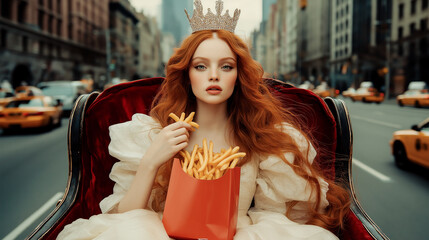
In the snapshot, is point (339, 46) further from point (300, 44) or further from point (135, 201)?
point (135, 201)

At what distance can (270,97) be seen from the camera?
2.26 m

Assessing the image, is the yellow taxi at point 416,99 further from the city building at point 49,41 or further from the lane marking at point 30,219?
the city building at point 49,41

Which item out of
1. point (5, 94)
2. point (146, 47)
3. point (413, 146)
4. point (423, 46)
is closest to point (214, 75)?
point (413, 146)

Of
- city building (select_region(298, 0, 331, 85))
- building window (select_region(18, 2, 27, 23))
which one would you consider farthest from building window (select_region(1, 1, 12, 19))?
city building (select_region(298, 0, 331, 85))

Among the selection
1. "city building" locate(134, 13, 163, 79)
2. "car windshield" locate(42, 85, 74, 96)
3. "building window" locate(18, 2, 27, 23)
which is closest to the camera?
"car windshield" locate(42, 85, 74, 96)

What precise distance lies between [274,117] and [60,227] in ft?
4.35

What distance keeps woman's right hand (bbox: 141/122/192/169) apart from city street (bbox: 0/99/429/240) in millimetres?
2462

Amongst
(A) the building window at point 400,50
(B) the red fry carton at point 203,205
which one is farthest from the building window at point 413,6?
(B) the red fry carton at point 203,205

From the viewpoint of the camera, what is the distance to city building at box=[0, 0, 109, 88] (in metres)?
29.7

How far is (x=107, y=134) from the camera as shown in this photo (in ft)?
7.96

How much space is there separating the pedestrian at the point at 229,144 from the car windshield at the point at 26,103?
11054 millimetres

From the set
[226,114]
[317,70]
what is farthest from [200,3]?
[317,70]

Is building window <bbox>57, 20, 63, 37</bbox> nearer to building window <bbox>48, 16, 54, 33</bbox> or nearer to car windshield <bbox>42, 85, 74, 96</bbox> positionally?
building window <bbox>48, 16, 54, 33</bbox>

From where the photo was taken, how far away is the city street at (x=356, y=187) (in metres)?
3.84
